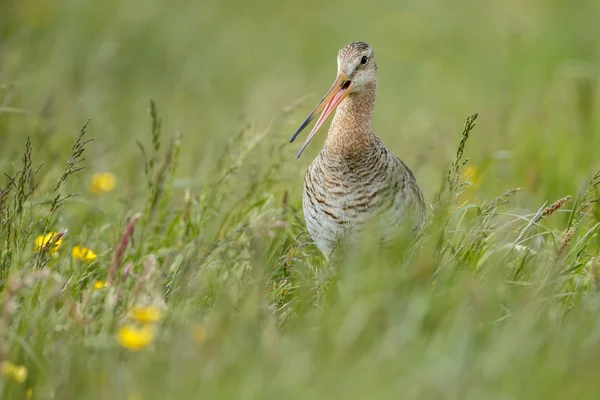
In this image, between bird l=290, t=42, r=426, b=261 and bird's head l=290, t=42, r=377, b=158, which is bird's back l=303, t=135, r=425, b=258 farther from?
bird's head l=290, t=42, r=377, b=158

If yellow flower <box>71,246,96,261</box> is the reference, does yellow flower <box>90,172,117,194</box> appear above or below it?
above

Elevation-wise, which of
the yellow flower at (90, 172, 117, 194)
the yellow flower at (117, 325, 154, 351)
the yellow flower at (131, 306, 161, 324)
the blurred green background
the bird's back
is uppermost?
the blurred green background

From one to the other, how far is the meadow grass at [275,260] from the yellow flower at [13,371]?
15mm

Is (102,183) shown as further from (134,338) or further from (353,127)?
(134,338)

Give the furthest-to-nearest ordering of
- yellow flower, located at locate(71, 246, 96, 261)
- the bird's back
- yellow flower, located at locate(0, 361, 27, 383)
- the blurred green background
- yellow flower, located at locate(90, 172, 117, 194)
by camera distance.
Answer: the blurred green background
yellow flower, located at locate(90, 172, 117, 194)
the bird's back
yellow flower, located at locate(71, 246, 96, 261)
yellow flower, located at locate(0, 361, 27, 383)

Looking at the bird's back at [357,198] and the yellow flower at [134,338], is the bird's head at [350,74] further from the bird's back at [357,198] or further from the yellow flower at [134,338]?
the yellow flower at [134,338]

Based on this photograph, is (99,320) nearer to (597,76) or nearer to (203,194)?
(203,194)

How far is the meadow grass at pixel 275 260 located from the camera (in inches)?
123

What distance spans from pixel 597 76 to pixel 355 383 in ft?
15.2

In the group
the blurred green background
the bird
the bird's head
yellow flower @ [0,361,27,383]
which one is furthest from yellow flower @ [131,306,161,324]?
the blurred green background

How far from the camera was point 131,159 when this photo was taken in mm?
6652

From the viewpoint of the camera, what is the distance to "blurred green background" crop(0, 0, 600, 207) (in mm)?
6348

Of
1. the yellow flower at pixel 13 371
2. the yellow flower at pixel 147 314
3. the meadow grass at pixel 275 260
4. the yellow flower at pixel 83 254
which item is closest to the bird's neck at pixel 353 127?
the meadow grass at pixel 275 260

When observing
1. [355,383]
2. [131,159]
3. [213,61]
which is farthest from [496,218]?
[213,61]
